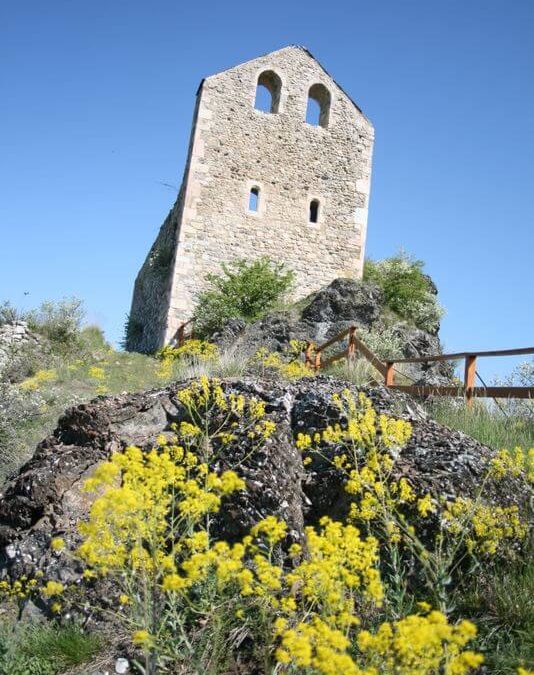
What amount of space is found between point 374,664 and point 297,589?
1020 mm

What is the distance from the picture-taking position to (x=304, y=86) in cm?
1747

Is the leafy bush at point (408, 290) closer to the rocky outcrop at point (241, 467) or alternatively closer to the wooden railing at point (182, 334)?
the wooden railing at point (182, 334)

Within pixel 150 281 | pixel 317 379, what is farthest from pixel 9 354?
pixel 317 379

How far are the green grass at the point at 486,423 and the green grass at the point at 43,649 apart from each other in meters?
3.45

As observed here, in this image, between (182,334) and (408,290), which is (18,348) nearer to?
(182,334)

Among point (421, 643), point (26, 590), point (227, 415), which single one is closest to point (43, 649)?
point (26, 590)

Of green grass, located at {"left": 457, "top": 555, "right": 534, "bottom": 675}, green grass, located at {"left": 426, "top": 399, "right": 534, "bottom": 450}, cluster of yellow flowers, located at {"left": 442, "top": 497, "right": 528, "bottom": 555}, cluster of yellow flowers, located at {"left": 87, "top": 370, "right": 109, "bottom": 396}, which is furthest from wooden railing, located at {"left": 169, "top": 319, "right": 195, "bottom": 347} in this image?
green grass, located at {"left": 457, "top": 555, "right": 534, "bottom": 675}

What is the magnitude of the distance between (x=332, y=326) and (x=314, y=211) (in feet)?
17.3

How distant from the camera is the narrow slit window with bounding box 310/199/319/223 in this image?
675 inches

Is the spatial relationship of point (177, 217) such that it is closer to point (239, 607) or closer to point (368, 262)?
point (368, 262)

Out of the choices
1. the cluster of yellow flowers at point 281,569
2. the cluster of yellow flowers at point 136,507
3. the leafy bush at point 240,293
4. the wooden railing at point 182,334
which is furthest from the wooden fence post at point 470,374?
the wooden railing at point 182,334

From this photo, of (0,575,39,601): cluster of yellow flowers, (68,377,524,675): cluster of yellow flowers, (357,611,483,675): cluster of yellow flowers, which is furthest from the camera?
(0,575,39,601): cluster of yellow flowers

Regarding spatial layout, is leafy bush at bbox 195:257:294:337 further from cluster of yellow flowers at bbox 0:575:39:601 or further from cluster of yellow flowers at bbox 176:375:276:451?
cluster of yellow flowers at bbox 0:575:39:601

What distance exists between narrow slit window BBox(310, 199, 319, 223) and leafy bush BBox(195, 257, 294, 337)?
2.10m
